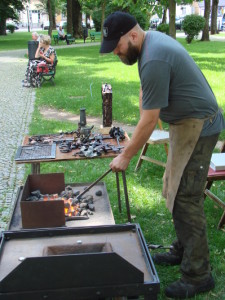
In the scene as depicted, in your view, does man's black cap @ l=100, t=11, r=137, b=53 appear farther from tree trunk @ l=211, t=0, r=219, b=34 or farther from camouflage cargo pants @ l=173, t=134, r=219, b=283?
tree trunk @ l=211, t=0, r=219, b=34

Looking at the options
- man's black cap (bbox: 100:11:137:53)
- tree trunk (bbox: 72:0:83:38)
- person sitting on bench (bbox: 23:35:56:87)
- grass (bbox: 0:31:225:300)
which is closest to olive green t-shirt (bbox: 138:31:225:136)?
man's black cap (bbox: 100:11:137:53)

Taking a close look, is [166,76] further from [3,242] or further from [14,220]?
[14,220]

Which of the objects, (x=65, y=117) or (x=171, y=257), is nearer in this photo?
(x=171, y=257)

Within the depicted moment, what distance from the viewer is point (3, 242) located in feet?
9.68

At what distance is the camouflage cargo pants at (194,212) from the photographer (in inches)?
115

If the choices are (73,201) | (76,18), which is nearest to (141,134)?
(73,201)

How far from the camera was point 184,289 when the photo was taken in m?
3.12

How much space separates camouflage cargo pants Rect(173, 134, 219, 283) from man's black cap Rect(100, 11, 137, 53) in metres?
0.87

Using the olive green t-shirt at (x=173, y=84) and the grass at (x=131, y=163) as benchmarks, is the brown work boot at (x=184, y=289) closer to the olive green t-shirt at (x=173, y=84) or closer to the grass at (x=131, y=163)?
the grass at (x=131, y=163)

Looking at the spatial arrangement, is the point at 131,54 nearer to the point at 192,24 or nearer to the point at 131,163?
the point at 131,163

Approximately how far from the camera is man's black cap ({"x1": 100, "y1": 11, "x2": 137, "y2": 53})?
8.89 feet

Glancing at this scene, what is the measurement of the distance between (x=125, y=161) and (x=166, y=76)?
2.29 ft

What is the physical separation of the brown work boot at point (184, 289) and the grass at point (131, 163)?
53 millimetres

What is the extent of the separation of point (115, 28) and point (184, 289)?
1.91 metres
